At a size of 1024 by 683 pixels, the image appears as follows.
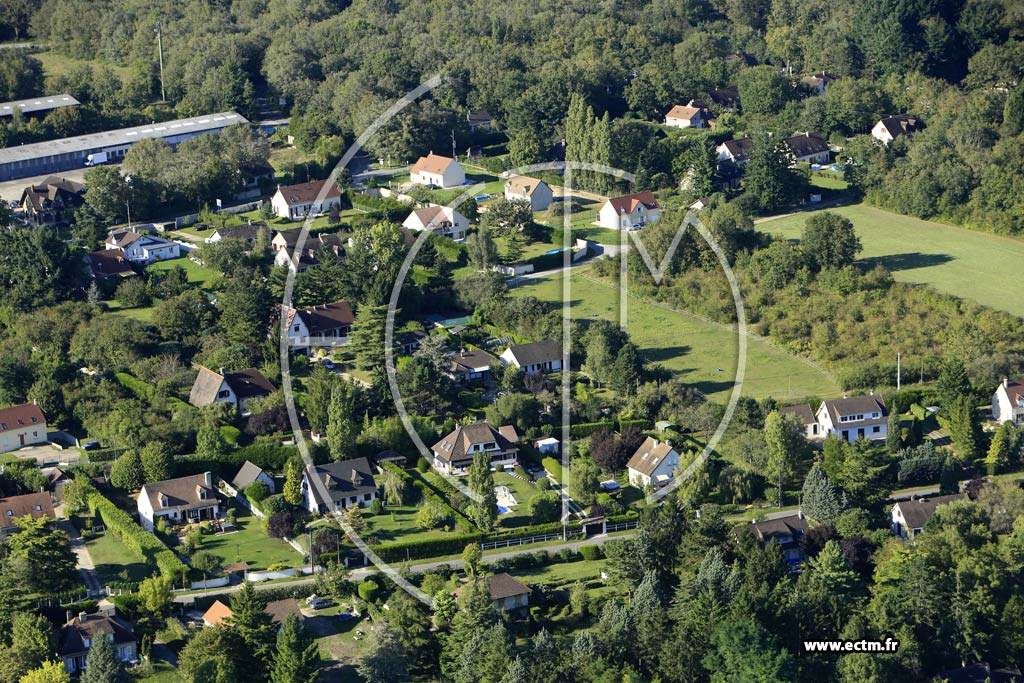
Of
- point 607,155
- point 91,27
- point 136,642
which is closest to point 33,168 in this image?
point 91,27

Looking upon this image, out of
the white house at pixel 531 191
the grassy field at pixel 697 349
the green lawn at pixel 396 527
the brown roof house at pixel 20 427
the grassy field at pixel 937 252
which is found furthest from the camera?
the white house at pixel 531 191

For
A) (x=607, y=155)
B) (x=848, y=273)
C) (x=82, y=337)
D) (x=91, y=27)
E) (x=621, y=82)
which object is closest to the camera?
(x=82, y=337)

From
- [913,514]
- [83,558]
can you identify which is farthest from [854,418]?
[83,558]

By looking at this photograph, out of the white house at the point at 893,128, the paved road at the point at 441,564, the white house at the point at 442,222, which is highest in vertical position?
the white house at the point at 893,128

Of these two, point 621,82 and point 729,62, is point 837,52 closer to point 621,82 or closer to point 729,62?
point 729,62

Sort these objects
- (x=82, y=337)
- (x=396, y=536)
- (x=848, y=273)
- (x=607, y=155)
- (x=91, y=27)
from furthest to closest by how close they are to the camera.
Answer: (x=91, y=27), (x=607, y=155), (x=848, y=273), (x=82, y=337), (x=396, y=536)

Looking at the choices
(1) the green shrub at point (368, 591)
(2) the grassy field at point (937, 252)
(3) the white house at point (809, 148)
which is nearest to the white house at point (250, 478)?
(1) the green shrub at point (368, 591)

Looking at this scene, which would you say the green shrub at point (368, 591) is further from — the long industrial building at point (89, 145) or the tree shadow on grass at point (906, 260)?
the long industrial building at point (89, 145)
